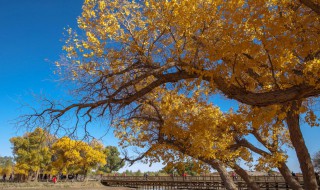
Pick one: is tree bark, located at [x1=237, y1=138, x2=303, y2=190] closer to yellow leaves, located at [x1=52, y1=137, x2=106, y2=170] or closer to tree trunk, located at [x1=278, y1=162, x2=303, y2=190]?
tree trunk, located at [x1=278, y1=162, x2=303, y2=190]

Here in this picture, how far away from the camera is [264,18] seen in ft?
16.6

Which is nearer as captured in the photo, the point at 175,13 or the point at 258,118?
the point at 258,118

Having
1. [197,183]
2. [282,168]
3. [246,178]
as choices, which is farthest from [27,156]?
[282,168]

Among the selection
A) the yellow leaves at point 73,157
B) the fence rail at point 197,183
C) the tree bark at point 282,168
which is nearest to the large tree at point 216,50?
the tree bark at point 282,168

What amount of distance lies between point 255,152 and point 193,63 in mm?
8328

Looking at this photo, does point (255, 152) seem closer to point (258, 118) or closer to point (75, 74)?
point (258, 118)

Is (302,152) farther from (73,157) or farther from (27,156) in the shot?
(27,156)

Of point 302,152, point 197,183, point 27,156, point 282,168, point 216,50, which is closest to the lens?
point 216,50

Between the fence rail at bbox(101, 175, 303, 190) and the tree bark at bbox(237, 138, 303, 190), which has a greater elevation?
the tree bark at bbox(237, 138, 303, 190)

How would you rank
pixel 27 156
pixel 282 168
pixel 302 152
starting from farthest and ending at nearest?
1. pixel 27 156
2. pixel 282 168
3. pixel 302 152

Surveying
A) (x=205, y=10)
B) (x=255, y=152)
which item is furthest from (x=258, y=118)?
(x=255, y=152)

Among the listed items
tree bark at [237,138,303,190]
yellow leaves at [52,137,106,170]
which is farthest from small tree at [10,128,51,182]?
tree bark at [237,138,303,190]

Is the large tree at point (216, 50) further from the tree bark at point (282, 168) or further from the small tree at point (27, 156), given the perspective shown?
the small tree at point (27, 156)

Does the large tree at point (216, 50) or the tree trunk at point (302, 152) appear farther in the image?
the tree trunk at point (302, 152)
